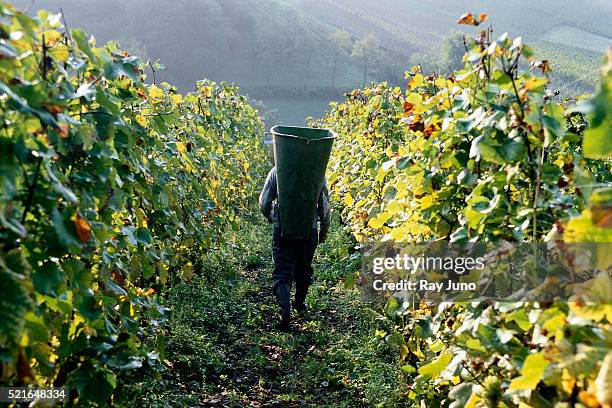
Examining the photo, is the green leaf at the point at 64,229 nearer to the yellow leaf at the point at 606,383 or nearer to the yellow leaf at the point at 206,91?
the yellow leaf at the point at 606,383

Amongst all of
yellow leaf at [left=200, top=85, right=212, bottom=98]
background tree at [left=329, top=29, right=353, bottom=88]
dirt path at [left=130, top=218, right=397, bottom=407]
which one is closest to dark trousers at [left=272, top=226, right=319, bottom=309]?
dirt path at [left=130, top=218, right=397, bottom=407]

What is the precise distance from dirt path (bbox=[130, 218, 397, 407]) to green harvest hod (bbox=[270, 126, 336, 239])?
0.91 meters

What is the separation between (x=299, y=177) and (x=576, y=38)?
7231 centimetres

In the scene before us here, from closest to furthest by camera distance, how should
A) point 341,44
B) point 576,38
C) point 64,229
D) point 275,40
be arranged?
point 64,229 < point 576,38 < point 275,40 < point 341,44

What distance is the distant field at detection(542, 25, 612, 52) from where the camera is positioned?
62906 millimetres

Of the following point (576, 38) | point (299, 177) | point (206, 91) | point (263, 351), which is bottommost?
point (263, 351)

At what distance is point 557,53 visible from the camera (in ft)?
181

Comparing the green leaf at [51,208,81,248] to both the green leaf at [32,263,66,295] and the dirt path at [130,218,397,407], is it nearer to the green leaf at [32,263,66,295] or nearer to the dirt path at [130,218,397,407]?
the green leaf at [32,263,66,295]

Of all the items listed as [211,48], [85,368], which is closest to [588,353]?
[85,368]

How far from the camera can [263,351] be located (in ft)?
16.8

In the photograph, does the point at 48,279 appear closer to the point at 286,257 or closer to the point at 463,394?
the point at 463,394

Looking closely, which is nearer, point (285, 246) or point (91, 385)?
point (91, 385)

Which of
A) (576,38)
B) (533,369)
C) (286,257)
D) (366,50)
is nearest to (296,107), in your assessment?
(366,50)

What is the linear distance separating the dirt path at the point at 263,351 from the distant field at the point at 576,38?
58634 mm
